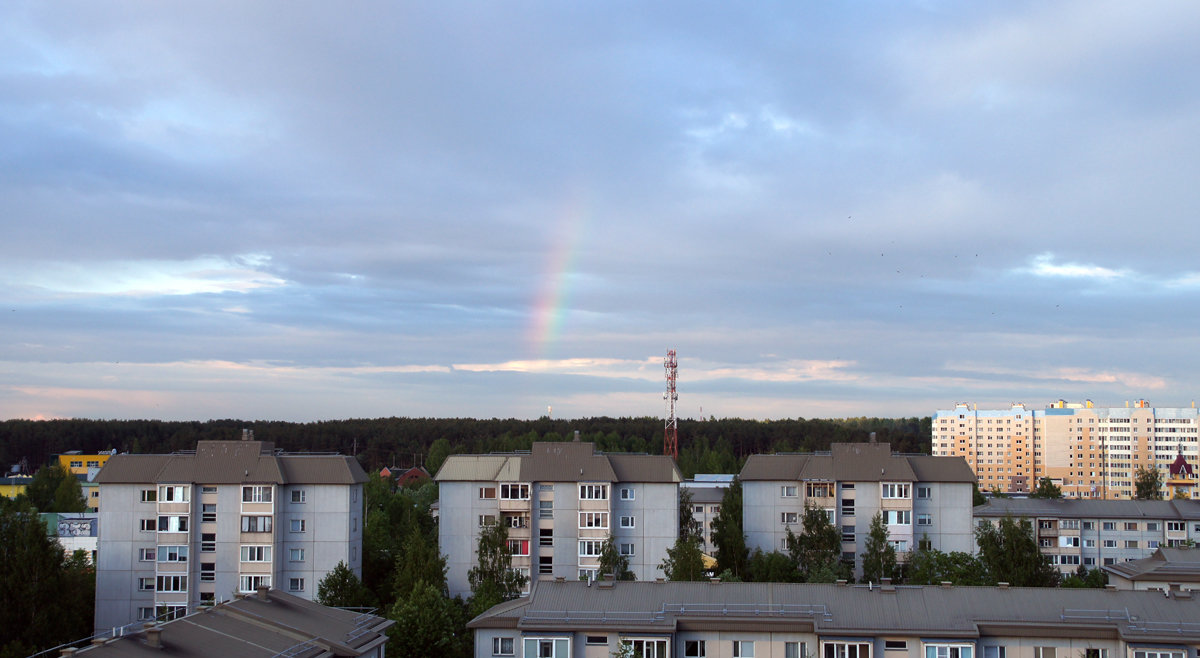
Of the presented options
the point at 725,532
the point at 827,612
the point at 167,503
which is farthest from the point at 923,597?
the point at 167,503

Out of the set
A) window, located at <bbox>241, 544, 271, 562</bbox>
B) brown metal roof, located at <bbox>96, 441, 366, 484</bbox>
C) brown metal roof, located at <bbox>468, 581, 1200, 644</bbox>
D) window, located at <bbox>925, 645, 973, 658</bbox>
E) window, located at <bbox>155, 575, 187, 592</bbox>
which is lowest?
window, located at <bbox>155, 575, 187, 592</bbox>

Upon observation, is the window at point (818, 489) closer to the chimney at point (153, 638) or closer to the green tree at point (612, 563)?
the green tree at point (612, 563)

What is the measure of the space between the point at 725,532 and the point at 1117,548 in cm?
3286

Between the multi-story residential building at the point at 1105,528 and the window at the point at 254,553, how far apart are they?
50.3 metres

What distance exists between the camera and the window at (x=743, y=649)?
37.4 meters

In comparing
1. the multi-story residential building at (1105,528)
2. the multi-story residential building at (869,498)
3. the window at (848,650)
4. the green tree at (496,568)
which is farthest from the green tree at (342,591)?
the multi-story residential building at (1105,528)

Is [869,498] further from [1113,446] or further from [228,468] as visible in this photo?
[1113,446]

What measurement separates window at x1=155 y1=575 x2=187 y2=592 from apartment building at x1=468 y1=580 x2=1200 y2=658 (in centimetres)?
2430

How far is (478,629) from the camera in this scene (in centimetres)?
3828

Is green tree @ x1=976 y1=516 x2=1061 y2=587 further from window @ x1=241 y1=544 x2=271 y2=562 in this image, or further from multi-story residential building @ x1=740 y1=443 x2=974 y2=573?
window @ x1=241 y1=544 x2=271 y2=562

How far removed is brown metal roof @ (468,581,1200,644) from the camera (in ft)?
119

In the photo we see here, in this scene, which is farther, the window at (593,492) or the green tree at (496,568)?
the window at (593,492)

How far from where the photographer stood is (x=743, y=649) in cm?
3750

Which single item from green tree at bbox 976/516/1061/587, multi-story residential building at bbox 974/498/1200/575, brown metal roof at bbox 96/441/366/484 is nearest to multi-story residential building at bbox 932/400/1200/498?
multi-story residential building at bbox 974/498/1200/575
